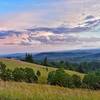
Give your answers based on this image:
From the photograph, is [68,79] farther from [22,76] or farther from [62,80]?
[22,76]

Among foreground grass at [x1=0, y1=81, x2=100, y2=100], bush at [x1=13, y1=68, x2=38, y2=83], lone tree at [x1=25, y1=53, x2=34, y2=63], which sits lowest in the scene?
lone tree at [x1=25, y1=53, x2=34, y2=63]

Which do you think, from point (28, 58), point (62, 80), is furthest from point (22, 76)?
point (28, 58)

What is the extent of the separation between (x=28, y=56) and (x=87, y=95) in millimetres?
142278

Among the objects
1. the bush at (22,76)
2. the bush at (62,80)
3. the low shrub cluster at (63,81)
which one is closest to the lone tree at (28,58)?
the bush at (22,76)

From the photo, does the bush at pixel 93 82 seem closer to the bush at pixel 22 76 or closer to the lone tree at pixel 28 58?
the bush at pixel 22 76

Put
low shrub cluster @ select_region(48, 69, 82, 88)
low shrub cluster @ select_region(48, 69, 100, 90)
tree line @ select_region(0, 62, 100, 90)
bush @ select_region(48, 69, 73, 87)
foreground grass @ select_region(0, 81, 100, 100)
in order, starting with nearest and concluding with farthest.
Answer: foreground grass @ select_region(0, 81, 100, 100)
low shrub cluster @ select_region(48, 69, 100, 90)
tree line @ select_region(0, 62, 100, 90)
bush @ select_region(48, 69, 73, 87)
low shrub cluster @ select_region(48, 69, 82, 88)

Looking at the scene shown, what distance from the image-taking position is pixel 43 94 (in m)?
10.9

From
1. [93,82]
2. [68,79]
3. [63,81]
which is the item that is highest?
[63,81]

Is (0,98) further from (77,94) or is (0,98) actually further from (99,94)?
(99,94)

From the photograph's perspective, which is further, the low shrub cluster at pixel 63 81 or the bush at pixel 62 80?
the low shrub cluster at pixel 63 81

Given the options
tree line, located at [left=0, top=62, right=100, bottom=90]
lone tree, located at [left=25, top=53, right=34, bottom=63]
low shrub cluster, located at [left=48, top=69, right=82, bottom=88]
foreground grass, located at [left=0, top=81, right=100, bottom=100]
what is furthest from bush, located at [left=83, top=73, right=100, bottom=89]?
lone tree, located at [left=25, top=53, right=34, bottom=63]

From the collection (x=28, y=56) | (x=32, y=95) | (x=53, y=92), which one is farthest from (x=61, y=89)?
(x=28, y=56)

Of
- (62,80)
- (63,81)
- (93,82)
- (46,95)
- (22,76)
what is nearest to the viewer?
(46,95)

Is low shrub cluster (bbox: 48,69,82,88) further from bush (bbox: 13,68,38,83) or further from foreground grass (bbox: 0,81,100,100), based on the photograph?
bush (bbox: 13,68,38,83)
